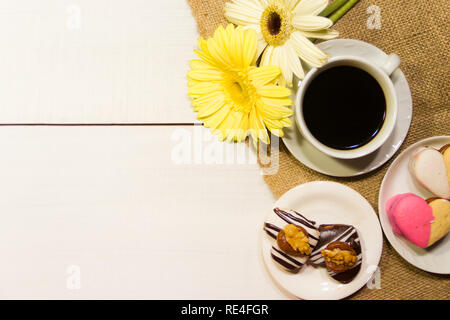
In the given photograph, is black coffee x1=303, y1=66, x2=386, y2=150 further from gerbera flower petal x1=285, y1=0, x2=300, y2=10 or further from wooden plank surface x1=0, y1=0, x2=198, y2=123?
wooden plank surface x1=0, y1=0, x2=198, y2=123

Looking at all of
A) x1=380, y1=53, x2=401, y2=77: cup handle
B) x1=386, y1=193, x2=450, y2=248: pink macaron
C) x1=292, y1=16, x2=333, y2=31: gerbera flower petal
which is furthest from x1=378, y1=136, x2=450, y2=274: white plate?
x1=292, y1=16, x2=333, y2=31: gerbera flower petal

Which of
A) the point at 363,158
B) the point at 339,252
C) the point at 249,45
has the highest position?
the point at 249,45

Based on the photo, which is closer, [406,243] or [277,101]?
[277,101]

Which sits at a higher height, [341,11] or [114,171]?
[341,11]

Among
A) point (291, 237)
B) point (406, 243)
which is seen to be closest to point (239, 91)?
point (291, 237)

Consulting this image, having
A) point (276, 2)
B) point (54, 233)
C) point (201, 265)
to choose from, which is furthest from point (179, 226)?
point (276, 2)

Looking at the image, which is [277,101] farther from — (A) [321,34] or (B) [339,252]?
(B) [339,252]
